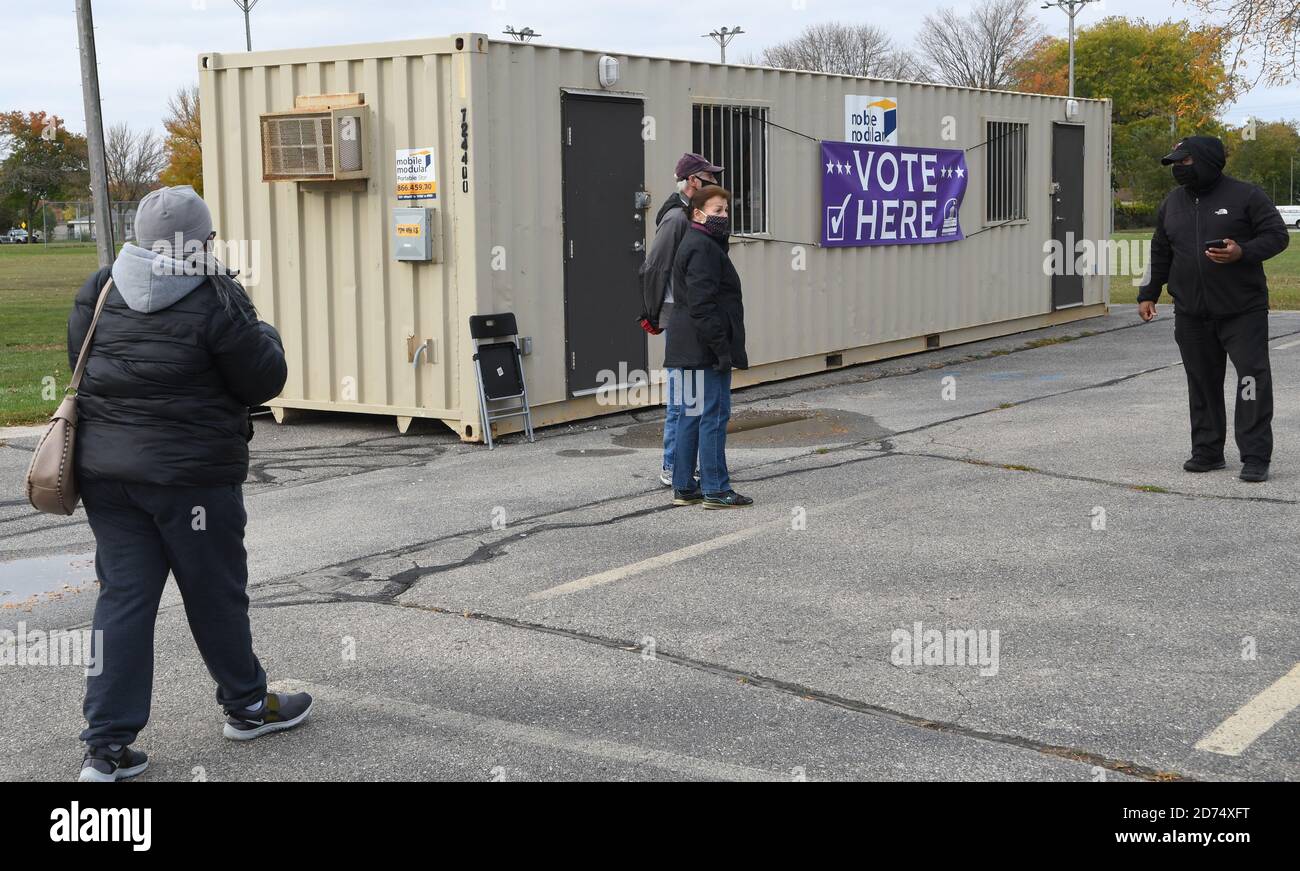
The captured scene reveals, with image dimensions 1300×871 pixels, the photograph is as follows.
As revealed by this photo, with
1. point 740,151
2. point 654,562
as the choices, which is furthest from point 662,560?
point 740,151

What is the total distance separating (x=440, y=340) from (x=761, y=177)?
163 inches

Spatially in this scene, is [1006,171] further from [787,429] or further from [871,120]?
[787,429]

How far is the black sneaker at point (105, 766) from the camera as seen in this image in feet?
14.4

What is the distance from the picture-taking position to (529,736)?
4742 mm

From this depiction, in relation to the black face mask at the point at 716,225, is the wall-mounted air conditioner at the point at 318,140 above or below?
above

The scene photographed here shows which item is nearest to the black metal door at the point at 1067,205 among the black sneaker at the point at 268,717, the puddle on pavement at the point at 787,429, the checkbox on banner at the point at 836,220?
the checkbox on banner at the point at 836,220

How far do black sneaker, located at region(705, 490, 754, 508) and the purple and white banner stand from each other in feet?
21.3

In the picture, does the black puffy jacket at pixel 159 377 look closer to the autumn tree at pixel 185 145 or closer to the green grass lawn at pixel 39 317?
the green grass lawn at pixel 39 317

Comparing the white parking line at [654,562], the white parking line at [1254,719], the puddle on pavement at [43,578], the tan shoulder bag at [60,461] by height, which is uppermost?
the tan shoulder bag at [60,461]

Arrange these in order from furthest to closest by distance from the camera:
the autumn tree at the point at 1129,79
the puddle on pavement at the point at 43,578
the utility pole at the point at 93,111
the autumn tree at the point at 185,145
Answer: the autumn tree at the point at 1129,79 < the autumn tree at the point at 185,145 < the utility pole at the point at 93,111 < the puddle on pavement at the point at 43,578

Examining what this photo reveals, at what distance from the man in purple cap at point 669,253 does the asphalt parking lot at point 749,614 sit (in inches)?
28.8

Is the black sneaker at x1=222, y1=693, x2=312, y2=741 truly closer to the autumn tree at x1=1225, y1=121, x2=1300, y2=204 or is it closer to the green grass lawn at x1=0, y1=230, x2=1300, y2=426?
the green grass lawn at x1=0, y1=230, x2=1300, y2=426

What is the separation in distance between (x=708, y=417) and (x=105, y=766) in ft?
14.9
